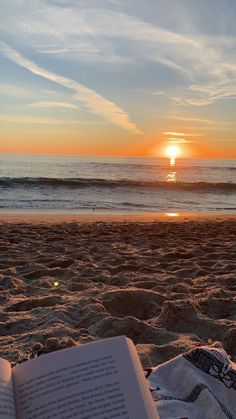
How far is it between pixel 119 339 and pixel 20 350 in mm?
1483

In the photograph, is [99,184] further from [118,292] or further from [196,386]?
[196,386]

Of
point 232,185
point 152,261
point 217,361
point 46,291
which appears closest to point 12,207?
point 152,261

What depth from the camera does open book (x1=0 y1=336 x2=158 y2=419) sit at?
1.27 meters

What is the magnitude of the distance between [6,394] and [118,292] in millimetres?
2500

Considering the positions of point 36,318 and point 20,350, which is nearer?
point 20,350

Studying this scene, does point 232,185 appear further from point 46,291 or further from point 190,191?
point 46,291

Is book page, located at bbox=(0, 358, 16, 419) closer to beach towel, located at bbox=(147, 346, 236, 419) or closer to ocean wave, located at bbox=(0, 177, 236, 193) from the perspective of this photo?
beach towel, located at bbox=(147, 346, 236, 419)

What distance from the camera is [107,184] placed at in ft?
73.2

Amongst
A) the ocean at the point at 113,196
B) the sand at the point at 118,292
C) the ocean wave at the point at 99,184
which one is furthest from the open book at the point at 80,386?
the ocean wave at the point at 99,184

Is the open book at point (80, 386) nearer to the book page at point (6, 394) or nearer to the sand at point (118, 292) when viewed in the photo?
the book page at point (6, 394)

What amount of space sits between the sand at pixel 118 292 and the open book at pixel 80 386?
1.29 m

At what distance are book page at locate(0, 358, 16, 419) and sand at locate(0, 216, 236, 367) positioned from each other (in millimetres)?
1360

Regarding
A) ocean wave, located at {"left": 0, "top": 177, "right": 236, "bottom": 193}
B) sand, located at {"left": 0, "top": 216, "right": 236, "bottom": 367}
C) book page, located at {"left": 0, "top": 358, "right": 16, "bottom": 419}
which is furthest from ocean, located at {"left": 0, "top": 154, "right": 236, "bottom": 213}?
book page, located at {"left": 0, "top": 358, "right": 16, "bottom": 419}

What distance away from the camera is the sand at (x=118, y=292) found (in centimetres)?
298
